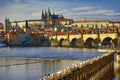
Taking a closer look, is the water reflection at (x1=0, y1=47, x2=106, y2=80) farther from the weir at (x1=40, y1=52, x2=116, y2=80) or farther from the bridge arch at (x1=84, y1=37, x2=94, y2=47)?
the bridge arch at (x1=84, y1=37, x2=94, y2=47)

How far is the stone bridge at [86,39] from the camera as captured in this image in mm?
148500

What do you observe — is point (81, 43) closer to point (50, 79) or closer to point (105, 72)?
point (105, 72)

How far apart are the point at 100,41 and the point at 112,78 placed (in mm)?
105349

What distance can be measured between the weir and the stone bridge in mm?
90613

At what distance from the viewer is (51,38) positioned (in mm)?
193875

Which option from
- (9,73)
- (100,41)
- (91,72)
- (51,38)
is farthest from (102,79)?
(51,38)

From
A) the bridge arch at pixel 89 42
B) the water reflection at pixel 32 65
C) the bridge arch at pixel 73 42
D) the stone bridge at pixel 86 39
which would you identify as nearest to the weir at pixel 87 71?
the water reflection at pixel 32 65

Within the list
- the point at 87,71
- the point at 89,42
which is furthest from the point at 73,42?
the point at 87,71

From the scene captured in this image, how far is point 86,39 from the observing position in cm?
16212

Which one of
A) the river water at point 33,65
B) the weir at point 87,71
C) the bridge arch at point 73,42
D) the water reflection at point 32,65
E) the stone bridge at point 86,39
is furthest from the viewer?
the bridge arch at point 73,42

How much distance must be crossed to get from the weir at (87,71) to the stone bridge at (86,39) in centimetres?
9061

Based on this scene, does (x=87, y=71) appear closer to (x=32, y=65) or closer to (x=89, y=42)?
(x=32, y=65)

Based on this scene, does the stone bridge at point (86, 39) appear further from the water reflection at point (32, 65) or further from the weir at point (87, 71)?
the weir at point (87, 71)

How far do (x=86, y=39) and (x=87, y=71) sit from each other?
128m
